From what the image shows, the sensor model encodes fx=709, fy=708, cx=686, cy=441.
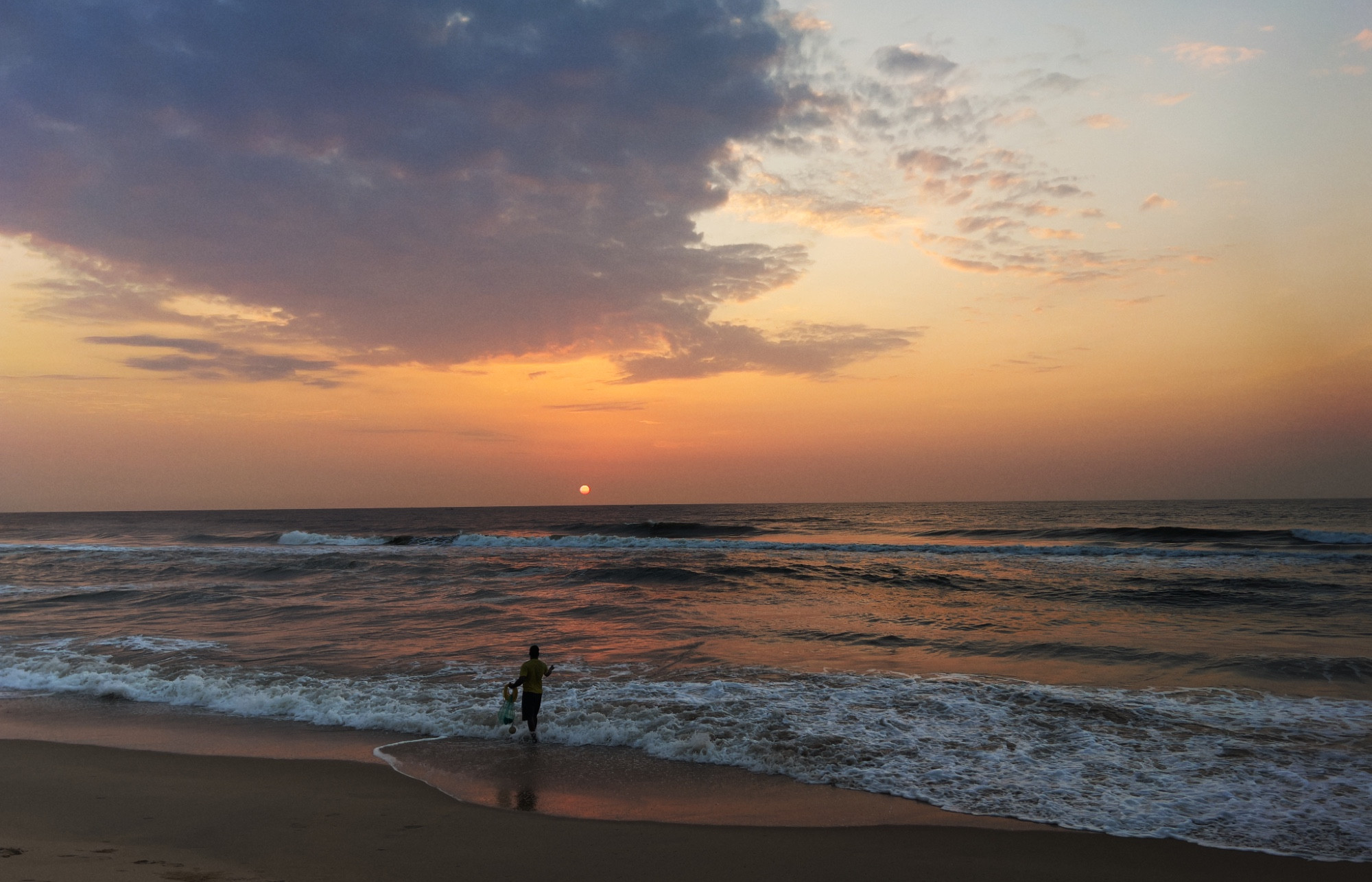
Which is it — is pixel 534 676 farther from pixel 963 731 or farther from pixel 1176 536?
pixel 1176 536

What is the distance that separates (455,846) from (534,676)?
3.40 m

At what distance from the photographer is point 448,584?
87.7 ft

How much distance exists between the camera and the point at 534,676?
9.75 metres

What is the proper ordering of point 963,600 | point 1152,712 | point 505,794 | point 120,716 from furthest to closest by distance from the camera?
point 963,600 → point 120,716 → point 1152,712 → point 505,794

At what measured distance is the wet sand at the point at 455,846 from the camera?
589cm

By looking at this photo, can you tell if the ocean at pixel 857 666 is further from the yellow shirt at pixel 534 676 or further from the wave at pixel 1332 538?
the wave at pixel 1332 538

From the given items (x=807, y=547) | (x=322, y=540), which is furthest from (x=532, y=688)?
(x=322, y=540)

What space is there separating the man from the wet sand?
6.50ft

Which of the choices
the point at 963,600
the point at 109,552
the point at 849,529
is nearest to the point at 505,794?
the point at 963,600

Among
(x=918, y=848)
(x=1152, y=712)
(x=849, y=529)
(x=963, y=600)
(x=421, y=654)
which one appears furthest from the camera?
(x=849, y=529)

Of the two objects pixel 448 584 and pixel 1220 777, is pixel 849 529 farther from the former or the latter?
pixel 1220 777

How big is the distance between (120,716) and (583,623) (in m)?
9.64

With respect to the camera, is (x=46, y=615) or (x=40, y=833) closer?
(x=40, y=833)

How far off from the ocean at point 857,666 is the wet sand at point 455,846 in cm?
68
